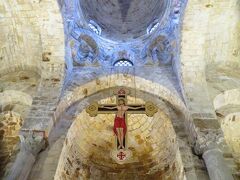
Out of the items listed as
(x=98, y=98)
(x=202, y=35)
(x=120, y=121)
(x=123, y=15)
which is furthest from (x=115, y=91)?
(x=123, y=15)

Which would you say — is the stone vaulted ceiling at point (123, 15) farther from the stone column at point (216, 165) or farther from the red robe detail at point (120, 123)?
the stone column at point (216, 165)

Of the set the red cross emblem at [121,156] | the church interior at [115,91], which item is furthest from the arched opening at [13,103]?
the red cross emblem at [121,156]

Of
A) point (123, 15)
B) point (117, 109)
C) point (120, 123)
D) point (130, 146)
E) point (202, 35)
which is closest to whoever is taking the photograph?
point (120, 123)

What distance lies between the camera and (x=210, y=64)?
28.0 feet

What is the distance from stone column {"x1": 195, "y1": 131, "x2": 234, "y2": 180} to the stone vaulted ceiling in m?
5.24

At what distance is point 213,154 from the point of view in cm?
561

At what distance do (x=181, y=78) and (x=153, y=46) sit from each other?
74.8 inches

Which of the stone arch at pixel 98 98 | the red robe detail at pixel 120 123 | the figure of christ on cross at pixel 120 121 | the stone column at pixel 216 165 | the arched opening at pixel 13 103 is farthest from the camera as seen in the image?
the arched opening at pixel 13 103

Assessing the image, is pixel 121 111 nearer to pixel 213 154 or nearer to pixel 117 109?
pixel 117 109

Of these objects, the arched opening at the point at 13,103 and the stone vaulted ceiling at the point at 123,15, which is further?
the stone vaulted ceiling at the point at 123,15

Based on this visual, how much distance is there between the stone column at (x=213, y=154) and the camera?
5.23m

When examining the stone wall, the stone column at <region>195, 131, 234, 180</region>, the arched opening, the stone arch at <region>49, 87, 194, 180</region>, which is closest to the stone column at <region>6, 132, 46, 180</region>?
the stone arch at <region>49, 87, 194, 180</region>

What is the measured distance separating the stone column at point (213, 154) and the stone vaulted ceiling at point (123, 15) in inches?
206

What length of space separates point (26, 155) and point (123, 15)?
881 centimetres
